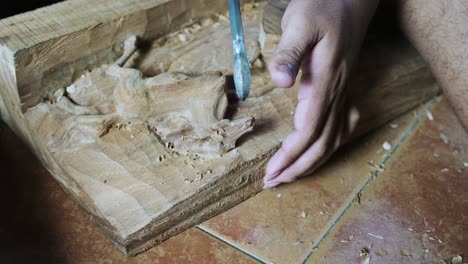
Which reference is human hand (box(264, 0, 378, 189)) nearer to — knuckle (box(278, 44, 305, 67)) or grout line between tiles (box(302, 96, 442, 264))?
knuckle (box(278, 44, 305, 67))

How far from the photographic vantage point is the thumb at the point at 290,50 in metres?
0.89

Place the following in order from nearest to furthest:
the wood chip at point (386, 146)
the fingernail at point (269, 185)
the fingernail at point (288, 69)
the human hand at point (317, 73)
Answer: the fingernail at point (288, 69)
the human hand at point (317, 73)
the fingernail at point (269, 185)
the wood chip at point (386, 146)

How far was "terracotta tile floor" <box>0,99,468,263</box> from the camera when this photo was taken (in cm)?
100

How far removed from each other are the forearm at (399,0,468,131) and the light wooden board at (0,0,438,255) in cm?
5

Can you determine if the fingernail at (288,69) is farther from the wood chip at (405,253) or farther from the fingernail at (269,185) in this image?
the wood chip at (405,253)

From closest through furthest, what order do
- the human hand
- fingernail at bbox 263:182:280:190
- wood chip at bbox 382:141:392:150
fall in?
the human hand
fingernail at bbox 263:182:280:190
wood chip at bbox 382:141:392:150

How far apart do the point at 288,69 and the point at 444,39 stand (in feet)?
1.69

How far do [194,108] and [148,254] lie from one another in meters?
0.28

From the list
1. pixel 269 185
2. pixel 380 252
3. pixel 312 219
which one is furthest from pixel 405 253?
pixel 269 185

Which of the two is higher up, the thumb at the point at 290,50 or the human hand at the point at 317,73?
the thumb at the point at 290,50

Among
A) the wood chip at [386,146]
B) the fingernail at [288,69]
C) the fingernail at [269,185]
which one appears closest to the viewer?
the fingernail at [288,69]

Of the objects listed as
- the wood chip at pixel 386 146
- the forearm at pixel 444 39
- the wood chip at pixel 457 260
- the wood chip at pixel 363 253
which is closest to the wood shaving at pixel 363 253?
the wood chip at pixel 363 253

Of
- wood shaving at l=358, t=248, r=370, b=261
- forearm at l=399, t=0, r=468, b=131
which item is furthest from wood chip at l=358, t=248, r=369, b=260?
forearm at l=399, t=0, r=468, b=131

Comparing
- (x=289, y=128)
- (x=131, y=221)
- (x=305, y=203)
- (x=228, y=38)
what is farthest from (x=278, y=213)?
(x=228, y=38)
